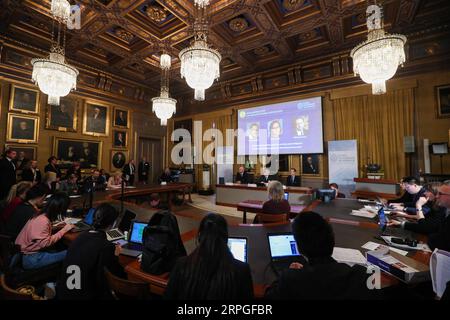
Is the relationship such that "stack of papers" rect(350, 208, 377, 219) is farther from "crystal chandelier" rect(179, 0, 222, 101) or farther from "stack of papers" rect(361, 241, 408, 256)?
"crystal chandelier" rect(179, 0, 222, 101)

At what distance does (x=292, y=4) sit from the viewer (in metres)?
4.70

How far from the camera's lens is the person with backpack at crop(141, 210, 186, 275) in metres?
1.28

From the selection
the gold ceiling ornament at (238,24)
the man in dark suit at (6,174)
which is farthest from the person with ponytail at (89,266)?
the gold ceiling ornament at (238,24)

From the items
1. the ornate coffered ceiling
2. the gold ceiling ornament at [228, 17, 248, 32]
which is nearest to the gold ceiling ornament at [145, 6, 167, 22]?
the ornate coffered ceiling

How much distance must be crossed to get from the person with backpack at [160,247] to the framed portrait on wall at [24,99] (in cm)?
785

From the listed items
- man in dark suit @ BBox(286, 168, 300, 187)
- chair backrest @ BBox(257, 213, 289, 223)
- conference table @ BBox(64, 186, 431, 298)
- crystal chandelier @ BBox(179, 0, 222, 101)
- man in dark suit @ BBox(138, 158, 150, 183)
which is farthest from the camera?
man in dark suit @ BBox(138, 158, 150, 183)

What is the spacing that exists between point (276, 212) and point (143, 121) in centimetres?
889

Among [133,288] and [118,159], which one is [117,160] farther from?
[133,288]

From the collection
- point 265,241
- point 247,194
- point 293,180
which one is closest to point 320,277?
point 265,241

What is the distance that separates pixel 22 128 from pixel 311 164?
384 inches

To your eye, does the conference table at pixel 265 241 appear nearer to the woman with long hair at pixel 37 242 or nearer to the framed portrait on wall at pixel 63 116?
the woman with long hair at pixel 37 242

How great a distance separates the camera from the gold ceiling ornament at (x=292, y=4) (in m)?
4.61

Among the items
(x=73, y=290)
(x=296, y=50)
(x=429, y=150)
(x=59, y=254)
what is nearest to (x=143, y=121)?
(x=296, y=50)

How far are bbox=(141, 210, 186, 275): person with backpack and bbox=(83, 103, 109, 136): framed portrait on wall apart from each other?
26.4 feet
